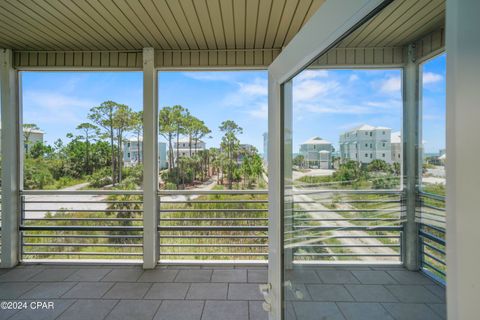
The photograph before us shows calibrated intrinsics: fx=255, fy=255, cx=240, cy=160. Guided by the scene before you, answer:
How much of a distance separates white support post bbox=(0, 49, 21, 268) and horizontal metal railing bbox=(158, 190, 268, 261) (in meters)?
1.70

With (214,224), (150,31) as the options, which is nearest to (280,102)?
(150,31)

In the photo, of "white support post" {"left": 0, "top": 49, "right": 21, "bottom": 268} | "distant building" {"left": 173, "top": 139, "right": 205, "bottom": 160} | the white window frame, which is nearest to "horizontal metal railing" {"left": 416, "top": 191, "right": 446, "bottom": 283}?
the white window frame

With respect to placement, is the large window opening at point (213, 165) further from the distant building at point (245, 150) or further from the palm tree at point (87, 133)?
the palm tree at point (87, 133)

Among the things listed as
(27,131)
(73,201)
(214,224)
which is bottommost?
(214,224)

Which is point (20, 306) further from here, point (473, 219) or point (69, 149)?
point (473, 219)

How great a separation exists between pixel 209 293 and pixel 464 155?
2.53 metres

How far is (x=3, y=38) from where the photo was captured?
8.73 feet

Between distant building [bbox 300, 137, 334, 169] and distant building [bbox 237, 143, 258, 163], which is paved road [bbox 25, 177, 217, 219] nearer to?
distant building [bbox 237, 143, 258, 163]

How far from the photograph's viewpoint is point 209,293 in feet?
7.97

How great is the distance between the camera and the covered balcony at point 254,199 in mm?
386

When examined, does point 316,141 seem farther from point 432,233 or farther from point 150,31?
point 150,31

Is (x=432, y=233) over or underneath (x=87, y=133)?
underneath

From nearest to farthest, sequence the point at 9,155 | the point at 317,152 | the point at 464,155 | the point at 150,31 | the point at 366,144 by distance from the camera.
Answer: the point at 464,155 → the point at 366,144 → the point at 317,152 → the point at 150,31 → the point at 9,155

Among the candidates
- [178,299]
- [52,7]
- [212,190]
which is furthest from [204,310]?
[52,7]
